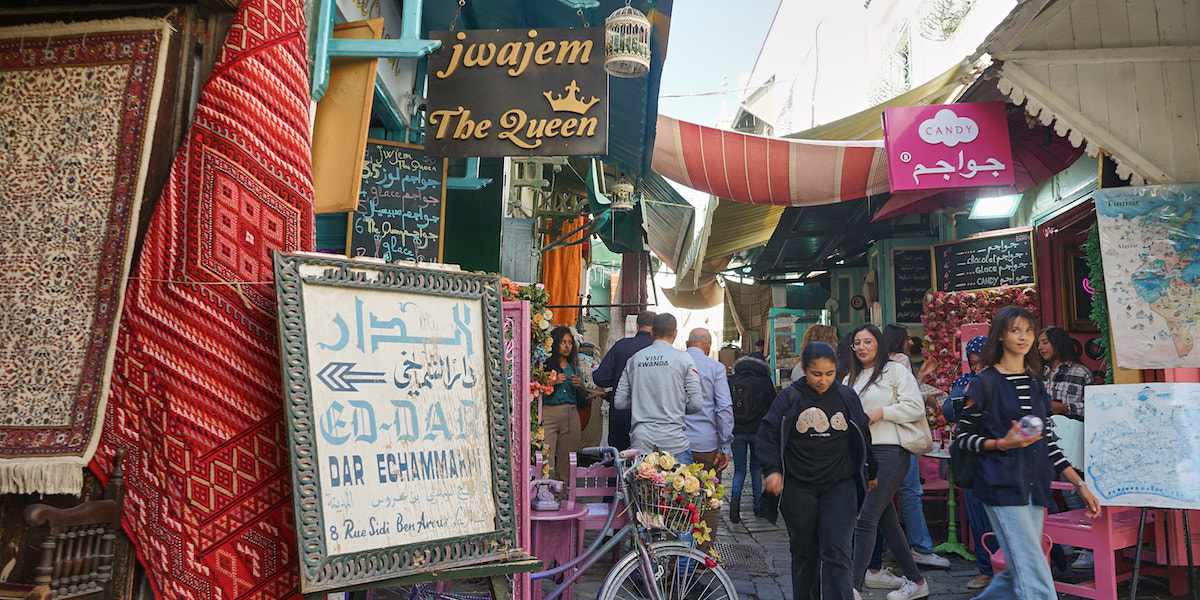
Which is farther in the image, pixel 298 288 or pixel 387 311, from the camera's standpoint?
pixel 387 311

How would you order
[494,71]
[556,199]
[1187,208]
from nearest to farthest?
[494,71] < [1187,208] < [556,199]

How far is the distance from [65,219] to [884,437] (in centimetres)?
449

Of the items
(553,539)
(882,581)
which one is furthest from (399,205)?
(882,581)

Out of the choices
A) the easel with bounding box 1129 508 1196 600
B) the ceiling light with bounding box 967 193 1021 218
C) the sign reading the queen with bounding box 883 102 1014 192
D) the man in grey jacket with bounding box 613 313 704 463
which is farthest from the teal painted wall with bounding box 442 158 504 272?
the ceiling light with bounding box 967 193 1021 218

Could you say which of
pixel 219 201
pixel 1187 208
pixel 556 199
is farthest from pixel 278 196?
pixel 556 199

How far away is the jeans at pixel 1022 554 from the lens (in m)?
3.80

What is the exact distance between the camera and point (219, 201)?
250 cm

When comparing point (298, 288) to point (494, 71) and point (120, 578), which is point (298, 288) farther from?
point (494, 71)

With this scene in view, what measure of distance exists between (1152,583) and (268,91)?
20.4 feet

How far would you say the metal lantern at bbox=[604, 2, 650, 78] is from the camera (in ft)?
15.1

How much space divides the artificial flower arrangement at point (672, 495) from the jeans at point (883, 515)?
1.32 m

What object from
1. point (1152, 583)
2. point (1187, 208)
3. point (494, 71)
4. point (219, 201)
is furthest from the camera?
point (1152, 583)

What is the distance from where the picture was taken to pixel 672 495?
396 cm

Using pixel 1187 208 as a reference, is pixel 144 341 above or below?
below
